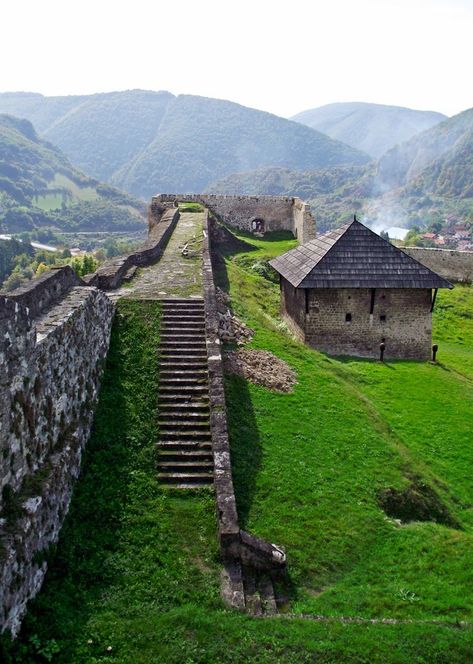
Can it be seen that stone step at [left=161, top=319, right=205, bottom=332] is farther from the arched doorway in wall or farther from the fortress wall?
the arched doorway in wall

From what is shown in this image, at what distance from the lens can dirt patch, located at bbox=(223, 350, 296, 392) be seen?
14305 mm

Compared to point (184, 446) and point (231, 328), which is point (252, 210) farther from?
point (184, 446)

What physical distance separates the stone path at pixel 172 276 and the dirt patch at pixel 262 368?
211 centimetres

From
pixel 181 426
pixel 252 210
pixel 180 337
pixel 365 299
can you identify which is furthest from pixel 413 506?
pixel 252 210

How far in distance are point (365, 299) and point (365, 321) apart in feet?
2.32

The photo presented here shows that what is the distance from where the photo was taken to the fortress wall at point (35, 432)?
7.10 meters

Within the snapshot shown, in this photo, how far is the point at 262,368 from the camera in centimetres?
1498

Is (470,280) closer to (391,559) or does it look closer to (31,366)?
(391,559)

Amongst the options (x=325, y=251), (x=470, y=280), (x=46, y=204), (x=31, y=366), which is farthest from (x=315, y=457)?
(x=46, y=204)

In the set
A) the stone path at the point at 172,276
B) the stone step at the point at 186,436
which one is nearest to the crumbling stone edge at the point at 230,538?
the stone step at the point at 186,436

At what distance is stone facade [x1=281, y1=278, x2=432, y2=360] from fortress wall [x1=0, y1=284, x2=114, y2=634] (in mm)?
10574

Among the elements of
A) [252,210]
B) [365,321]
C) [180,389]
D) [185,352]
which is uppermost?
[185,352]

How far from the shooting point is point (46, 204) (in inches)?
7662

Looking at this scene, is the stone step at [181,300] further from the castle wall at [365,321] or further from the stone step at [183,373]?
the castle wall at [365,321]
